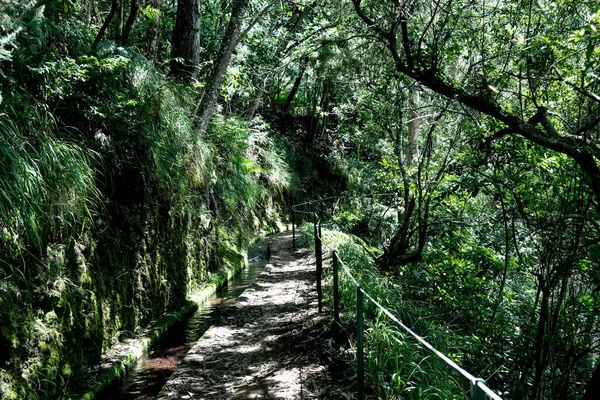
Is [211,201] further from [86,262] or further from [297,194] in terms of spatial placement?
[297,194]

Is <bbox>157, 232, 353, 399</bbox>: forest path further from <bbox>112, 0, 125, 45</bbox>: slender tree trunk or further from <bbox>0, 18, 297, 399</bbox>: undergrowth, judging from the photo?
<bbox>112, 0, 125, 45</bbox>: slender tree trunk

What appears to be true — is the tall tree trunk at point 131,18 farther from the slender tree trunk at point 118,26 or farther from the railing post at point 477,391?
the railing post at point 477,391

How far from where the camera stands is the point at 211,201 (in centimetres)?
978

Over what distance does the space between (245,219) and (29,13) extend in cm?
940

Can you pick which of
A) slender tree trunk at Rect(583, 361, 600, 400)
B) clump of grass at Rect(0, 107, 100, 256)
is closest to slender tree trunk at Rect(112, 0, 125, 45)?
clump of grass at Rect(0, 107, 100, 256)

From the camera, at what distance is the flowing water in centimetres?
446

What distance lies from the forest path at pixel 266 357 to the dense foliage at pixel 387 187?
66cm

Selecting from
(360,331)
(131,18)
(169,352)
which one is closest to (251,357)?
(169,352)

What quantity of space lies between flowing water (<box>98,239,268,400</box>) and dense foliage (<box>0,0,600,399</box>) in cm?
40

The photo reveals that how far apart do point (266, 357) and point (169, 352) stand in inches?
54.0

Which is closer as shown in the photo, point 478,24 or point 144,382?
point 144,382

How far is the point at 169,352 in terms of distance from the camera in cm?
555

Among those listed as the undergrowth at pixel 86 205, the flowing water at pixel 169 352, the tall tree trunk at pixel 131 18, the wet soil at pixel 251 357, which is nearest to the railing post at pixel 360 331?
the wet soil at pixel 251 357

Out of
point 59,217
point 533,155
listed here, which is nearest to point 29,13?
point 59,217
